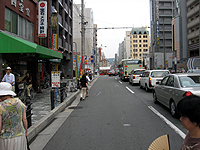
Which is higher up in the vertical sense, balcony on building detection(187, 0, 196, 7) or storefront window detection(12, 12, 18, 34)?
balcony on building detection(187, 0, 196, 7)

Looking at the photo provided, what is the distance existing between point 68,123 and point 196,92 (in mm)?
4392

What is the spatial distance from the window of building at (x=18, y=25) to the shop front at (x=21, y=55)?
1.64m

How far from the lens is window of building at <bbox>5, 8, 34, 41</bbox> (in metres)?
10.9

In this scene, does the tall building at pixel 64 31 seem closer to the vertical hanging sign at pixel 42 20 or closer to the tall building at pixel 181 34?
the vertical hanging sign at pixel 42 20

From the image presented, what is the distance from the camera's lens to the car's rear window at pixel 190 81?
6.85 m

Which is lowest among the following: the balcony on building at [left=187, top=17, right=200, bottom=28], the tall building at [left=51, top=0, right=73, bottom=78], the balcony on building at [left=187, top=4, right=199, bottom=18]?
the tall building at [left=51, top=0, right=73, bottom=78]

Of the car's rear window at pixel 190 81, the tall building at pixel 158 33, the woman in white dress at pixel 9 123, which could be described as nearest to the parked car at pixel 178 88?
the car's rear window at pixel 190 81

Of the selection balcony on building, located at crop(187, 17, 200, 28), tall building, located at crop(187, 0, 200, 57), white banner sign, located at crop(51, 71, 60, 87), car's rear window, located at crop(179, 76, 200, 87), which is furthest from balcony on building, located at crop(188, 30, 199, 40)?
white banner sign, located at crop(51, 71, 60, 87)

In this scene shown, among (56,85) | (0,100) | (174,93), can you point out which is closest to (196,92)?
(174,93)

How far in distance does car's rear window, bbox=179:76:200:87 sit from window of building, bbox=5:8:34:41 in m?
9.59

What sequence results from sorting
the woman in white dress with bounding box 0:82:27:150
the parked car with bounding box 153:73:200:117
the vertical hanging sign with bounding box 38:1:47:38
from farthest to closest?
the vertical hanging sign with bounding box 38:1:47:38 < the parked car with bounding box 153:73:200:117 < the woman in white dress with bounding box 0:82:27:150

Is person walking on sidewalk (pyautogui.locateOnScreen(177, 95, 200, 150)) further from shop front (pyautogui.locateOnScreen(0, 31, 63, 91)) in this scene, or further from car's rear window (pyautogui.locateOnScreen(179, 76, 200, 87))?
A: shop front (pyautogui.locateOnScreen(0, 31, 63, 91))

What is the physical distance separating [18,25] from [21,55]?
8.85 feet

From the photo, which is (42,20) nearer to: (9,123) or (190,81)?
(190,81)
